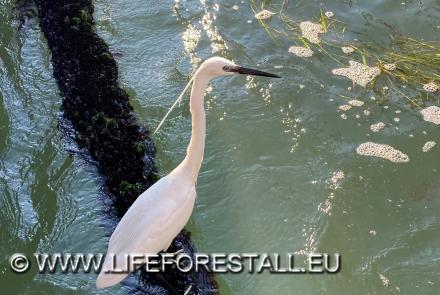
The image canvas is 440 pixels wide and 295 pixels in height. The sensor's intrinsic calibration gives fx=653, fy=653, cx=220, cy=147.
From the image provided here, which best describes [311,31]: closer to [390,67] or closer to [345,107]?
[390,67]

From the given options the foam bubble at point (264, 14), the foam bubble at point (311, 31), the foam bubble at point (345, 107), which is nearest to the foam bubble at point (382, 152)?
the foam bubble at point (345, 107)

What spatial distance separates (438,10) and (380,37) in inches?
33.0

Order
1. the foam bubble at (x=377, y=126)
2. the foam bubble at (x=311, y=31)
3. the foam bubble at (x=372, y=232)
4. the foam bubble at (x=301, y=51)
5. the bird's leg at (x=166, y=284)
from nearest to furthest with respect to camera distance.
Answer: the bird's leg at (x=166, y=284), the foam bubble at (x=372, y=232), the foam bubble at (x=377, y=126), the foam bubble at (x=301, y=51), the foam bubble at (x=311, y=31)

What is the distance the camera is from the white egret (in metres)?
3.98

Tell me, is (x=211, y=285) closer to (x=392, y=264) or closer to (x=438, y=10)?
(x=392, y=264)

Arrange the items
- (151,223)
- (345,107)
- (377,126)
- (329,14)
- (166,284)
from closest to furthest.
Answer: (151,223) < (166,284) < (377,126) < (345,107) < (329,14)

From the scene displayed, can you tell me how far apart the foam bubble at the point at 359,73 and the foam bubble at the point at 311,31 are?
1.63 ft

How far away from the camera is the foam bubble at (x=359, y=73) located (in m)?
6.22

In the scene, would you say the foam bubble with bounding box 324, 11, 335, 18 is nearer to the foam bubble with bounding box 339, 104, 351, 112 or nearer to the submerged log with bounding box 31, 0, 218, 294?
the foam bubble with bounding box 339, 104, 351, 112

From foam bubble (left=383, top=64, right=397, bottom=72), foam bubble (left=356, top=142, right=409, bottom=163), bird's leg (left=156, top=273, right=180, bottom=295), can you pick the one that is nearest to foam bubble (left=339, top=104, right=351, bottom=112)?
foam bubble (left=356, top=142, right=409, bottom=163)

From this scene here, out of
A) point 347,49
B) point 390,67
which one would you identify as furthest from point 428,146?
point 347,49

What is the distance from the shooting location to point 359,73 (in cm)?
628

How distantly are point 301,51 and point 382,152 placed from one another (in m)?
1.50

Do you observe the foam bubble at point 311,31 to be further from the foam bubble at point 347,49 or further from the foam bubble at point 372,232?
the foam bubble at point 372,232
